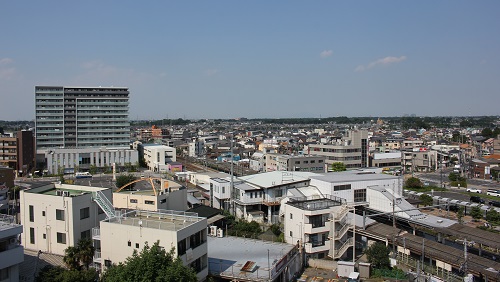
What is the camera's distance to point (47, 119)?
150 ft

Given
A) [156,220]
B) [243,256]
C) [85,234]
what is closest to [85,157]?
[85,234]

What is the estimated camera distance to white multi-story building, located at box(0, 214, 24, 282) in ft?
30.7

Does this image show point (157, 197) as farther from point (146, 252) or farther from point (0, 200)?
point (0, 200)

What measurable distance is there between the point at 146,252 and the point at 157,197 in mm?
6794

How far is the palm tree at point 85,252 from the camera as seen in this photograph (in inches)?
439

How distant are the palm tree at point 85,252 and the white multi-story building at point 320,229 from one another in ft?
23.6

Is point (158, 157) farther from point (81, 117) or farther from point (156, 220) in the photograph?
point (156, 220)

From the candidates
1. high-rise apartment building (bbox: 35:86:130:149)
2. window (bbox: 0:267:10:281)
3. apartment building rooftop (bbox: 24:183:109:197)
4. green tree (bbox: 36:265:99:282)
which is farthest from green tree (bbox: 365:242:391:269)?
high-rise apartment building (bbox: 35:86:130:149)

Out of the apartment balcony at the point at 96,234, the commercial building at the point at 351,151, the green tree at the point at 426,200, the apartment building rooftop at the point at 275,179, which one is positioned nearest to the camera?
the apartment balcony at the point at 96,234

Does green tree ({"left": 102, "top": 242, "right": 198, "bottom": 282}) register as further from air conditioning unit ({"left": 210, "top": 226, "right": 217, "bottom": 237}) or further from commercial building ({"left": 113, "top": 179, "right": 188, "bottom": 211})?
air conditioning unit ({"left": 210, "top": 226, "right": 217, "bottom": 237})

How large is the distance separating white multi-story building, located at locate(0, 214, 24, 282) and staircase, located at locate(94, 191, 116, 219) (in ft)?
9.48

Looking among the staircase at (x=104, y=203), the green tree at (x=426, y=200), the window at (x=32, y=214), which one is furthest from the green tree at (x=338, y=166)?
the window at (x=32, y=214)

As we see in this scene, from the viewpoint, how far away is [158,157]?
144 feet

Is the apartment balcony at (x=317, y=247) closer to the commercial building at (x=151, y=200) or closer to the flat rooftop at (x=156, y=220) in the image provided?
the commercial building at (x=151, y=200)
